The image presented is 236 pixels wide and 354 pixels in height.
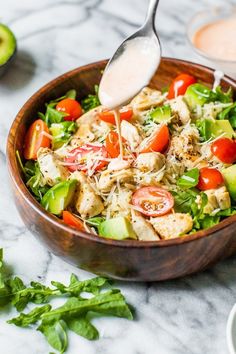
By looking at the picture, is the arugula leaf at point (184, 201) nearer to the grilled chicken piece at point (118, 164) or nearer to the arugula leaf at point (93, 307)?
the grilled chicken piece at point (118, 164)

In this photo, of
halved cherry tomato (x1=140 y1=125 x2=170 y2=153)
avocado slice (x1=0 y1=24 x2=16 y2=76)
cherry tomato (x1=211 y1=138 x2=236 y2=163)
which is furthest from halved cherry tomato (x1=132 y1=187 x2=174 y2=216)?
avocado slice (x1=0 y1=24 x2=16 y2=76)

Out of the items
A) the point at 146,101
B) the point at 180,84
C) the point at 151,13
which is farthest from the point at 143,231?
the point at 151,13

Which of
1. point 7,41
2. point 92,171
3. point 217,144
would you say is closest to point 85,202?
point 92,171

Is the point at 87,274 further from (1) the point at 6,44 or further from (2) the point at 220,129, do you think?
(1) the point at 6,44

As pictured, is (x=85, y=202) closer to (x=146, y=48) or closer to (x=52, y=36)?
(x=146, y=48)

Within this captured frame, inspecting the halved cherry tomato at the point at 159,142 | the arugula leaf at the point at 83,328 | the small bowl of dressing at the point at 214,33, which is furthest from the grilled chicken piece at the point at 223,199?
the small bowl of dressing at the point at 214,33

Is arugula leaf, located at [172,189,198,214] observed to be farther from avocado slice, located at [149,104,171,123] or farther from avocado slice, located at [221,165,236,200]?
avocado slice, located at [149,104,171,123]

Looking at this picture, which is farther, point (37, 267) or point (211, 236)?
point (37, 267)
